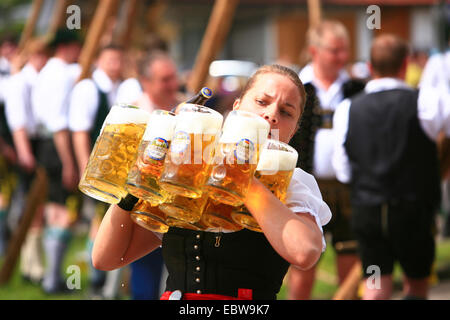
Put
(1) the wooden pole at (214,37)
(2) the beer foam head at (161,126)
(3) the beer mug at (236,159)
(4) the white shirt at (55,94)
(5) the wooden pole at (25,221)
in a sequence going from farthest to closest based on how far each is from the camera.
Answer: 1. (5) the wooden pole at (25,221)
2. (4) the white shirt at (55,94)
3. (1) the wooden pole at (214,37)
4. (2) the beer foam head at (161,126)
5. (3) the beer mug at (236,159)

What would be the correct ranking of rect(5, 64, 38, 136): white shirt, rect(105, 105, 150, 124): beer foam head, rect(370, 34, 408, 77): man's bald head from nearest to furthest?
1. rect(105, 105, 150, 124): beer foam head
2. rect(370, 34, 408, 77): man's bald head
3. rect(5, 64, 38, 136): white shirt

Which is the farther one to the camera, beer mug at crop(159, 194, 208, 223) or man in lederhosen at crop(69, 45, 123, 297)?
man in lederhosen at crop(69, 45, 123, 297)

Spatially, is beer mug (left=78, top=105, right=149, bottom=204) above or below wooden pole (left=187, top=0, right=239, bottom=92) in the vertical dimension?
below

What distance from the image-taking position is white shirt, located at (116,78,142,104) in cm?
519

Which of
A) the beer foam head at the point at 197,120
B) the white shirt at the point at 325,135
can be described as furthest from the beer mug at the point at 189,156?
the white shirt at the point at 325,135

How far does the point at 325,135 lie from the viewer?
4730mm

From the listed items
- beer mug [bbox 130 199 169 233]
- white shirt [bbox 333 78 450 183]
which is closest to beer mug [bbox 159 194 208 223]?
beer mug [bbox 130 199 169 233]

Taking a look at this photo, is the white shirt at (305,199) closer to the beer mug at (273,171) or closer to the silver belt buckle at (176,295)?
the beer mug at (273,171)

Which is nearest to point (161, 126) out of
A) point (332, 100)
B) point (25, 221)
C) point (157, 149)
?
point (157, 149)

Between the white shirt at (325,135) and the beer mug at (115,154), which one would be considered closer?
the beer mug at (115,154)

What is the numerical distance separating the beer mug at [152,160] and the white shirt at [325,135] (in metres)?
2.92

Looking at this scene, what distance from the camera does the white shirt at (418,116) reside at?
13.5ft

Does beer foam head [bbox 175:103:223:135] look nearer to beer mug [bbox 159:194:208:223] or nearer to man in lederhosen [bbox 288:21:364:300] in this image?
beer mug [bbox 159:194:208:223]

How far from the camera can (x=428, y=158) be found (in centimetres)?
418
